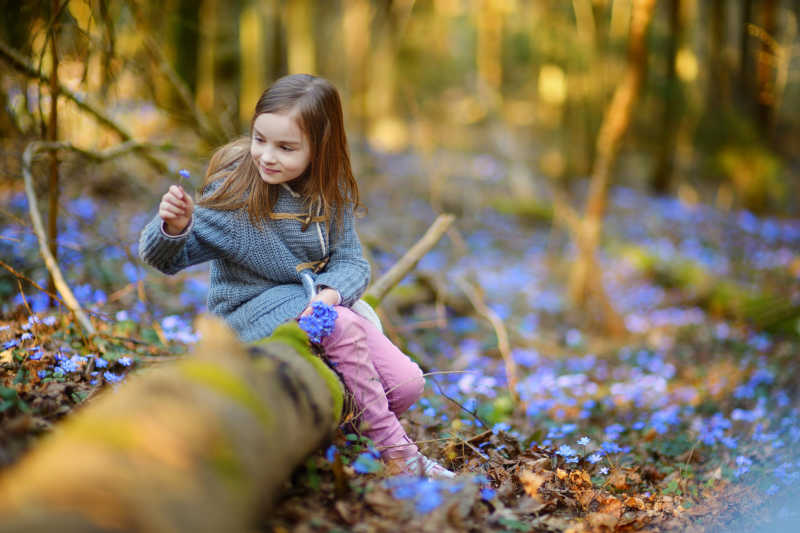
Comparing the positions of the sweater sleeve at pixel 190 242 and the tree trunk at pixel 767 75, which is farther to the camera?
the tree trunk at pixel 767 75

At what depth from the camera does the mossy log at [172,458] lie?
120 centimetres

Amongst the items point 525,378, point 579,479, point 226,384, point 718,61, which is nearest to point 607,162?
point 525,378

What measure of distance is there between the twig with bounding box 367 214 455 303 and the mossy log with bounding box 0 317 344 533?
6.23 feet

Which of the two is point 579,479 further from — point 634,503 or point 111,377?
point 111,377

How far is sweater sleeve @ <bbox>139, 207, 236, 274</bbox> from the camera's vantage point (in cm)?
231

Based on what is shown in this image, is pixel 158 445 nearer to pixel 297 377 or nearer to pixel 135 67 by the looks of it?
pixel 297 377

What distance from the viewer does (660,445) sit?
372cm

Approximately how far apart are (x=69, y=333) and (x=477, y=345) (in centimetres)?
365

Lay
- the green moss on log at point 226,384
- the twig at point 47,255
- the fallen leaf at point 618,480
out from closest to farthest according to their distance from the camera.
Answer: the green moss on log at point 226,384, the fallen leaf at point 618,480, the twig at point 47,255

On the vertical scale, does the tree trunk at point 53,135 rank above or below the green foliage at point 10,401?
above

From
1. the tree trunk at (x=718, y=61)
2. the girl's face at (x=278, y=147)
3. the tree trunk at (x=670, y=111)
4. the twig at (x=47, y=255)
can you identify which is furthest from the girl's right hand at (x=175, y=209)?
the tree trunk at (x=718, y=61)

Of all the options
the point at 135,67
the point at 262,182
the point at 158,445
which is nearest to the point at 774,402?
the point at 262,182

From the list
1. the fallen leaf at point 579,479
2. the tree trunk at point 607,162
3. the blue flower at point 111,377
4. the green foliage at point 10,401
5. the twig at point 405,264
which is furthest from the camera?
the tree trunk at point 607,162

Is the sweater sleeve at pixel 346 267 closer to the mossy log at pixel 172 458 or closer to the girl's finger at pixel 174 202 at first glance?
the girl's finger at pixel 174 202
